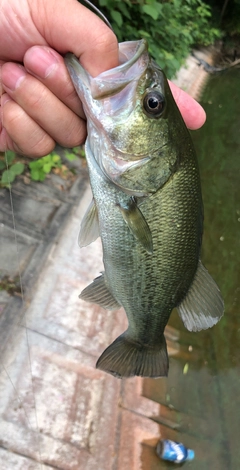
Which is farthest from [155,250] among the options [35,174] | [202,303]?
[35,174]

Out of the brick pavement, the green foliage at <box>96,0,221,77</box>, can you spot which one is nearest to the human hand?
the brick pavement

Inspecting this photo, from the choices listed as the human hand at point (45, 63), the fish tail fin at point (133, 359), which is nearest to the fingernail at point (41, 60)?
the human hand at point (45, 63)

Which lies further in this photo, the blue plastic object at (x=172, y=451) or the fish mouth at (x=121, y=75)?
the blue plastic object at (x=172, y=451)

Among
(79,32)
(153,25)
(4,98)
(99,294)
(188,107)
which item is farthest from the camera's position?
(153,25)

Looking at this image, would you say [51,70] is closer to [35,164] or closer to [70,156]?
[35,164]

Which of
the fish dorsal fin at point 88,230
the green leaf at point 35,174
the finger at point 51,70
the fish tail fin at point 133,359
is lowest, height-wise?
the green leaf at point 35,174

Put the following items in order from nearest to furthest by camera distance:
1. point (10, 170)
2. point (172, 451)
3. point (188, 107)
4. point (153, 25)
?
point (188, 107), point (172, 451), point (10, 170), point (153, 25)

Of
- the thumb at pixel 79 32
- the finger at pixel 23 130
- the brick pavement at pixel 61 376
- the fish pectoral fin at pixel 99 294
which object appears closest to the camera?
the thumb at pixel 79 32

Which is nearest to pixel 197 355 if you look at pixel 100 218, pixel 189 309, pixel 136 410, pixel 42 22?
pixel 136 410

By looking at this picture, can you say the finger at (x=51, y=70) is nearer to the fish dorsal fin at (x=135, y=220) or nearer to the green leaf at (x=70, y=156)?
the fish dorsal fin at (x=135, y=220)
